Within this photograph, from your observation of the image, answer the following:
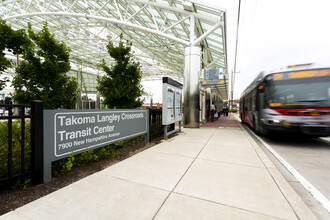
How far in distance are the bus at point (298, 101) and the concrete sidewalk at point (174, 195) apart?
8.98 feet

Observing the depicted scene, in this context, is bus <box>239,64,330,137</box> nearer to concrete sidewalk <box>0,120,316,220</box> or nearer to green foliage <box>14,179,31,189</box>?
concrete sidewalk <box>0,120,316,220</box>

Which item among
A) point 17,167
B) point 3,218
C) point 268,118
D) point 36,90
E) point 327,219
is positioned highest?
point 36,90

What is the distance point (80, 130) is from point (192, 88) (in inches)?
323

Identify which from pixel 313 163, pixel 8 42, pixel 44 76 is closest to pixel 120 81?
pixel 44 76

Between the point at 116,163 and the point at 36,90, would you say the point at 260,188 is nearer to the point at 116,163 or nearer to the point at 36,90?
the point at 116,163

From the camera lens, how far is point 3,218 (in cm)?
174

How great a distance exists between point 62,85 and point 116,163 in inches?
149

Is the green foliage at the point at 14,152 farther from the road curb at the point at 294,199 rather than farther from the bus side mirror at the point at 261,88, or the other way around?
the bus side mirror at the point at 261,88

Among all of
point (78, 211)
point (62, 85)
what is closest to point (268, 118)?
point (78, 211)

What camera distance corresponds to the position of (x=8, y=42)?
4504 millimetres

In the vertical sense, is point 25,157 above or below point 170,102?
below

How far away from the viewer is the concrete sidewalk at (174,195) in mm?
1898

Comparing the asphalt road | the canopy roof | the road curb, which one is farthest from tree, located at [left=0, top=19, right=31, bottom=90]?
the canopy roof

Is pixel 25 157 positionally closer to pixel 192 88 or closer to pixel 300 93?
pixel 300 93
